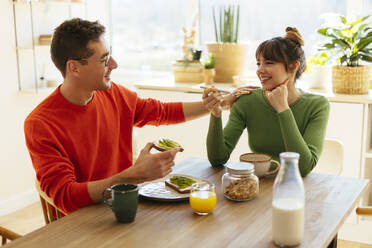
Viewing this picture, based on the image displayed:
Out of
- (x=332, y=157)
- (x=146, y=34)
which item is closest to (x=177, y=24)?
(x=146, y=34)

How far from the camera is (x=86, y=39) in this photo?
172 cm

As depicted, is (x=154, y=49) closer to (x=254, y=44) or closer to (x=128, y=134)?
(x=254, y=44)

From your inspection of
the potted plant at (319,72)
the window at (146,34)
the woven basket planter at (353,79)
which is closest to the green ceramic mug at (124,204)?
the woven basket planter at (353,79)

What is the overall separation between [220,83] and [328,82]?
0.74 m

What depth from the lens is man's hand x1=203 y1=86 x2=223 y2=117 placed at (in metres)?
1.91

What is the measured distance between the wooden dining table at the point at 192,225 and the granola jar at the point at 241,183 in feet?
0.07

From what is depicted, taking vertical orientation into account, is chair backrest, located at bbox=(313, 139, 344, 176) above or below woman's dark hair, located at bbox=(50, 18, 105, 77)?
below

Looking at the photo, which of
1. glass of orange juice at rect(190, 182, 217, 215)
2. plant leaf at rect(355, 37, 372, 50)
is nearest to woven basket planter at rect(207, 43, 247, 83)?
Answer: plant leaf at rect(355, 37, 372, 50)

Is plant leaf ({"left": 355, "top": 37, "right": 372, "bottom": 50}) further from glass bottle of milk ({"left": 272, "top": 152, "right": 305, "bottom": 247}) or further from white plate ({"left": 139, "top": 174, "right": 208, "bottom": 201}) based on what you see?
glass bottle of milk ({"left": 272, "top": 152, "right": 305, "bottom": 247})

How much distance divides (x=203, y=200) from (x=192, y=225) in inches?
3.3

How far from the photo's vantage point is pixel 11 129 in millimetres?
3252

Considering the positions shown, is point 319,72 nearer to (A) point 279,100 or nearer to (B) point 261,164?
(A) point 279,100

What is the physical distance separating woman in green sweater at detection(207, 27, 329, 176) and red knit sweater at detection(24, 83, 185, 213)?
0.27 m

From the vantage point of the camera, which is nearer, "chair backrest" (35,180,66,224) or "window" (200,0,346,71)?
"chair backrest" (35,180,66,224)
